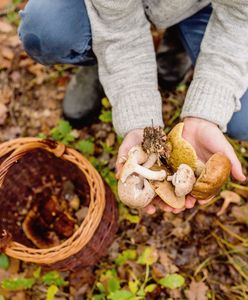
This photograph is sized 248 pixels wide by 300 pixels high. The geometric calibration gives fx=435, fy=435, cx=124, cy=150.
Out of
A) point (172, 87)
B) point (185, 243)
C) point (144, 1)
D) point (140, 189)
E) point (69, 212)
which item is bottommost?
point (185, 243)

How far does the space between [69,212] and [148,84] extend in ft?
3.02

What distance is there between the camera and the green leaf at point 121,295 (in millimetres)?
2119

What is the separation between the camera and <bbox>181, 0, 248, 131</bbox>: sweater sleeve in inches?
74.7

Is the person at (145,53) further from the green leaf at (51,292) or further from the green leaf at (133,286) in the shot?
the green leaf at (51,292)

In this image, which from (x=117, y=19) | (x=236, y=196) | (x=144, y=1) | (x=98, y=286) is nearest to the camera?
(x=117, y=19)

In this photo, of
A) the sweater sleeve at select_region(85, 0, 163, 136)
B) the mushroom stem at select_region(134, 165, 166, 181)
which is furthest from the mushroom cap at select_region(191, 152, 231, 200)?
the sweater sleeve at select_region(85, 0, 163, 136)

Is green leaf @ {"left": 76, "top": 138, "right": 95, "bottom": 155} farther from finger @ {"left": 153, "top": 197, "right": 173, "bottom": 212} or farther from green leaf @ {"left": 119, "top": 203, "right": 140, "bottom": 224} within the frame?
finger @ {"left": 153, "top": 197, "right": 173, "bottom": 212}

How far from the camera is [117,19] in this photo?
77.1 inches

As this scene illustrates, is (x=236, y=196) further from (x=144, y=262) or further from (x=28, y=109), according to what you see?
(x=28, y=109)

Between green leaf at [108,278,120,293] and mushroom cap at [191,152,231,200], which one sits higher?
mushroom cap at [191,152,231,200]

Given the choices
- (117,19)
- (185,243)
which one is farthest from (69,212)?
(117,19)

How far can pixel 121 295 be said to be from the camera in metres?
2.13

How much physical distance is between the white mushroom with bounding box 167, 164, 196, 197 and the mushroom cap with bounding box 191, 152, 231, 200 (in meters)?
0.03

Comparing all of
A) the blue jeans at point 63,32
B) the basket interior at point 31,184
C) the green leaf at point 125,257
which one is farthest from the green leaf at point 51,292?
the blue jeans at point 63,32
